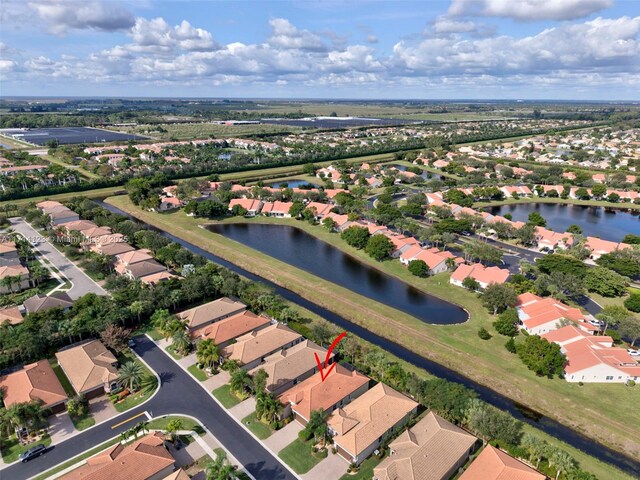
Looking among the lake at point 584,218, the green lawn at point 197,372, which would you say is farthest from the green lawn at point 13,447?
the lake at point 584,218

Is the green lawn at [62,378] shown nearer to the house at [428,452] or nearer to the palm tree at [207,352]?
the palm tree at [207,352]

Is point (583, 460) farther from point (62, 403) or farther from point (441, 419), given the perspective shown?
point (62, 403)

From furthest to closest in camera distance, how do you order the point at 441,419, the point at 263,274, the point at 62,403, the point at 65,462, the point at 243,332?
the point at 263,274 → the point at 243,332 → the point at 62,403 → the point at 441,419 → the point at 65,462

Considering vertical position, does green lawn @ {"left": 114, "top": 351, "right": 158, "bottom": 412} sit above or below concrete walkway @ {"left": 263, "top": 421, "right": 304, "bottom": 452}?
above

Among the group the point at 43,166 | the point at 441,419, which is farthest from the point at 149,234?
the point at 43,166

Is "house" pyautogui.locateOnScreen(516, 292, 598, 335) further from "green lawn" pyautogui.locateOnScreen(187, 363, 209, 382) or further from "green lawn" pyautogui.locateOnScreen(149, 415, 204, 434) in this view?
"green lawn" pyautogui.locateOnScreen(149, 415, 204, 434)

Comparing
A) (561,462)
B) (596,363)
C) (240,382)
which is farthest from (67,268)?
(596,363)

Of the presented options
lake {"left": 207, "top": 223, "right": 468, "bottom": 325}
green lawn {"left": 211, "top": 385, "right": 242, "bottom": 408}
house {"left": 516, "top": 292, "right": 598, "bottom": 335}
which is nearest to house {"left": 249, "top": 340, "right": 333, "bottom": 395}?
green lawn {"left": 211, "top": 385, "right": 242, "bottom": 408}
